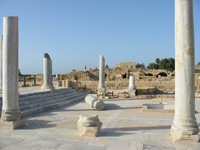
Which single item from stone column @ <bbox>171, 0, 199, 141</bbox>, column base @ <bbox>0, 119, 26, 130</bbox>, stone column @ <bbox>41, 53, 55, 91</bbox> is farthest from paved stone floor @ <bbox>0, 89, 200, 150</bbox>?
stone column @ <bbox>41, 53, 55, 91</bbox>

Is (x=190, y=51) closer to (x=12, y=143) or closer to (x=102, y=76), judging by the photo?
(x=12, y=143)

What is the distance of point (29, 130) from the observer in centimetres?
586

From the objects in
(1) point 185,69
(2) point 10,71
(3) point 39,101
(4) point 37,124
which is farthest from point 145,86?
(2) point 10,71

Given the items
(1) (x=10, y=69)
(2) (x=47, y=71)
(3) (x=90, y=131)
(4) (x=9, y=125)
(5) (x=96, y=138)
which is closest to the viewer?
(5) (x=96, y=138)

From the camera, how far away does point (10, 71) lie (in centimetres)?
610

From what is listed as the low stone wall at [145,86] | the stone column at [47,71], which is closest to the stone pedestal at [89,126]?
the stone column at [47,71]

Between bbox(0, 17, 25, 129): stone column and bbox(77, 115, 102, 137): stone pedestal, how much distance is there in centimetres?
233

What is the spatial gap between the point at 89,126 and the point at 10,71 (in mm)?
3212

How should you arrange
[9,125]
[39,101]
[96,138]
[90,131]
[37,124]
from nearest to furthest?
[96,138] < [90,131] < [9,125] < [37,124] < [39,101]

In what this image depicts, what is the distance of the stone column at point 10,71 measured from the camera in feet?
20.0

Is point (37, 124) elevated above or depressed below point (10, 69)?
below

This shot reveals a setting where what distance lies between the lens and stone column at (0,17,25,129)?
20.0 feet

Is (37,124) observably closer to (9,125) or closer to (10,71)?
(9,125)

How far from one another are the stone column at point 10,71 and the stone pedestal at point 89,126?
91.8 inches
